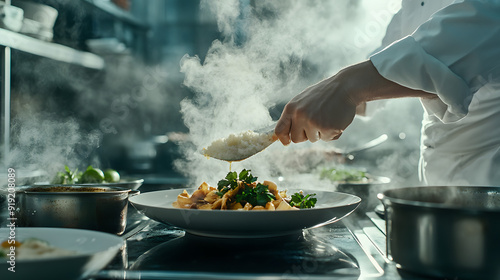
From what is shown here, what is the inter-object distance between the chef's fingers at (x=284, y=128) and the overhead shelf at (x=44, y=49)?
2123 mm

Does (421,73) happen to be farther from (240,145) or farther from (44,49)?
(44,49)

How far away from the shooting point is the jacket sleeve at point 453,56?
3.64 feet

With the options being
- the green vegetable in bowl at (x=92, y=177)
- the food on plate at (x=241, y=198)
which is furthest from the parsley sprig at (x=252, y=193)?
the green vegetable in bowl at (x=92, y=177)

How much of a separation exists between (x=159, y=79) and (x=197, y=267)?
4580 millimetres

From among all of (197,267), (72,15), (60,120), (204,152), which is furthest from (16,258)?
(72,15)

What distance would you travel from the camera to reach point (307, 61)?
4.86m

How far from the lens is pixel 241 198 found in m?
1.21

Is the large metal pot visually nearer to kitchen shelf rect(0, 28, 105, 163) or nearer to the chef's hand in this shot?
the chef's hand

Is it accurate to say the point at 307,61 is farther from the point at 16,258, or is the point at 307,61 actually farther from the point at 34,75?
the point at 16,258

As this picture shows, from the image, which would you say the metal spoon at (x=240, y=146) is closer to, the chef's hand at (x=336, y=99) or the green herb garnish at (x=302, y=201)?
the chef's hand at (x=336, y=99)

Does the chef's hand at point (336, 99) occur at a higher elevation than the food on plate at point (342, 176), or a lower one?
higher

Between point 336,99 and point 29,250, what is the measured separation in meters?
0.88

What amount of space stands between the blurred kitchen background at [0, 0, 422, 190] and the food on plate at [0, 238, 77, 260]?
8.02 ft

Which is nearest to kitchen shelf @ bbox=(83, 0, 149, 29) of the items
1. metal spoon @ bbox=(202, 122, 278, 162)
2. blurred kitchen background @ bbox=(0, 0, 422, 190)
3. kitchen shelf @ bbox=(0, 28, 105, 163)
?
blurred kitchen background @ bbox=(0, 0, 422, 190)
